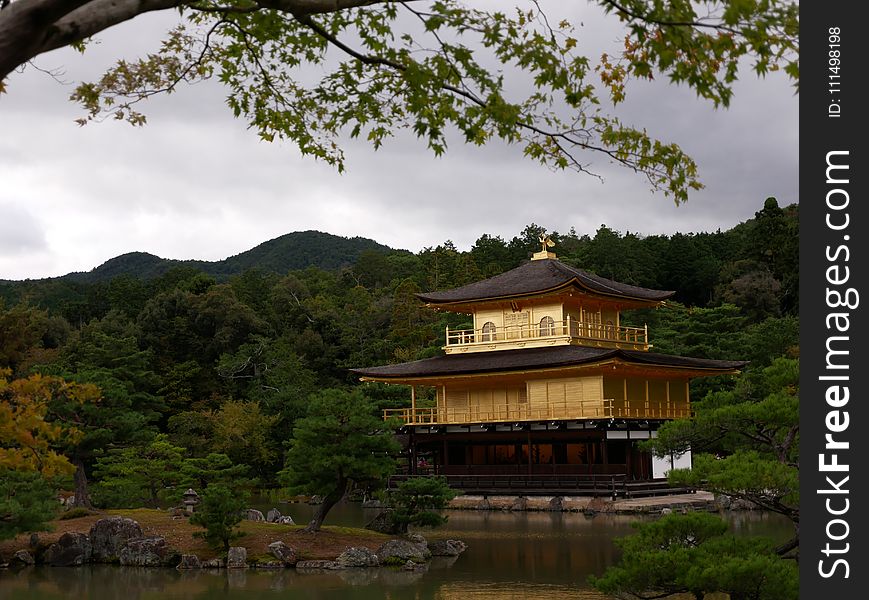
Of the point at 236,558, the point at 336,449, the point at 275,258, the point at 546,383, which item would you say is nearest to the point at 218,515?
the point at 236,558

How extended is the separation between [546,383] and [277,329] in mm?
22786

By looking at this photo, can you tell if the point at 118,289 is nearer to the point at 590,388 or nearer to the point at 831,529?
the point at 590,388

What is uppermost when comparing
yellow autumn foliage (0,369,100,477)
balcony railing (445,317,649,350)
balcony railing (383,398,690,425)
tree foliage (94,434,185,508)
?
balcony railing (445,317,649,350)

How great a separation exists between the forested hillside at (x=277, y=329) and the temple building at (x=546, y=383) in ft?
11.0

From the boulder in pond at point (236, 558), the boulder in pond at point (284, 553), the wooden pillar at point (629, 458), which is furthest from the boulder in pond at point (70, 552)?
the wooden pillar at point (629, 458)

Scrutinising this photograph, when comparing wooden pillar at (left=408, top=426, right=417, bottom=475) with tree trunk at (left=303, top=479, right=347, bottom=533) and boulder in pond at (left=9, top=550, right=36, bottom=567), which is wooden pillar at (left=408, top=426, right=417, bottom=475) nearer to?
tree trunk at (left=303, top=479, right=347, bottom=533)

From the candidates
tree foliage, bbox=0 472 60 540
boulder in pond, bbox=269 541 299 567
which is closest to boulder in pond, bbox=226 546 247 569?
boulder in pond, bbox=269 541 299 567

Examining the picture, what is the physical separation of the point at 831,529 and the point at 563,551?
1174cm

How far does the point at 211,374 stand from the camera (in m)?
41.7

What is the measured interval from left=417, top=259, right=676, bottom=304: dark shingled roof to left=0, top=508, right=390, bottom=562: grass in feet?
41.6

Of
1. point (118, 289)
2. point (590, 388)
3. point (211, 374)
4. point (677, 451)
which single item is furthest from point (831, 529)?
point (118, 289)

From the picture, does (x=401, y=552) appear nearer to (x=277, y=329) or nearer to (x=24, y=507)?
(x=24, y=507)

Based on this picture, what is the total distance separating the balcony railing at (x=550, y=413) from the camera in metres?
26.2

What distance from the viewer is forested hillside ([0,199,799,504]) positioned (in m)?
26.4
